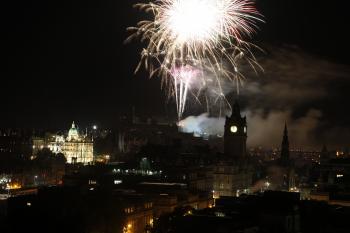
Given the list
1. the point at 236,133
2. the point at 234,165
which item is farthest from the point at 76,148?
the point at 234,165

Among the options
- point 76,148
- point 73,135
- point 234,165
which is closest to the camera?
point 234,165

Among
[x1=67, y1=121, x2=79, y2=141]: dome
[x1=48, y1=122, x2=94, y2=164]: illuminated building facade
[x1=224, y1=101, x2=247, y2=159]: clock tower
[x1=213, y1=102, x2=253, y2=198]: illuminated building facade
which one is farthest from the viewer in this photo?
[x1=67, y1=121, x2=79, y2=141]: dome

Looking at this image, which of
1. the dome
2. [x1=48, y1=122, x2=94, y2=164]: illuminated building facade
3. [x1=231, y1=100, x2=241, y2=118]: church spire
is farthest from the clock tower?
the dome

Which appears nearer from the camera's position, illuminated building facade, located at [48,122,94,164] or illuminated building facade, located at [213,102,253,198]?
illuminated building facade, located at [213,102,253,198]

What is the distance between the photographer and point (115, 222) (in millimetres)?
31375

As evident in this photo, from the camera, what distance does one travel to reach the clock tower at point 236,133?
Result: 68062 millimetres

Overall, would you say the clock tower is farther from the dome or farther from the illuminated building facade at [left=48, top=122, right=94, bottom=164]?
the dome

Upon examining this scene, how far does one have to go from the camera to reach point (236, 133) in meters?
68.4

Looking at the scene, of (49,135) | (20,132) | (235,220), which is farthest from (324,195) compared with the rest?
(20,132)

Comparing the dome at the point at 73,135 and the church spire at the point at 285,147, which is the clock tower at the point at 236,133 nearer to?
the church spire at the point at 285,147

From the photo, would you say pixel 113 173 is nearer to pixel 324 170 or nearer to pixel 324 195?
pixel 324 195

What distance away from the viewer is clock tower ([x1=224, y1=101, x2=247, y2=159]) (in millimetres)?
68062

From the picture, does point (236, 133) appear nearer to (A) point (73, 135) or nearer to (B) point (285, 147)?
(B) point (285, 147)

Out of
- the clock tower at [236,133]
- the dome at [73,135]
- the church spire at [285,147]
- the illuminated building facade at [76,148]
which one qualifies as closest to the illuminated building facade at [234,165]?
the clock tower at [236,133]
